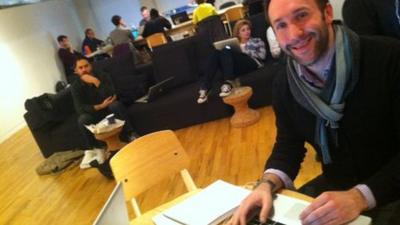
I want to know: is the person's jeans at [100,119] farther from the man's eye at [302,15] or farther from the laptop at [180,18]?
the laptop at [180,18]

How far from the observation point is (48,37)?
8.96m

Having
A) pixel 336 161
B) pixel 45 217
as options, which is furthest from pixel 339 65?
pixel 45 217

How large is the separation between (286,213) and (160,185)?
7.91 feet

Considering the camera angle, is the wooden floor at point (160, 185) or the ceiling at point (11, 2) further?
the ceiling at point (11, 2)

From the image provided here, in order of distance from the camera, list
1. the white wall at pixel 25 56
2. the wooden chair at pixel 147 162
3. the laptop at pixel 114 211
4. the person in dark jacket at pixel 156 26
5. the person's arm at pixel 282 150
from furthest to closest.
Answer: the person in dark jacket at pixel 156 26 → the white wall at pixel 25 56 → the wooden chair at pixel 147 162 → the person's arm at pixel 282 150 → the laptop at pixel 114 211

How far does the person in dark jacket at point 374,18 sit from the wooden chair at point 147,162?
3.32ft

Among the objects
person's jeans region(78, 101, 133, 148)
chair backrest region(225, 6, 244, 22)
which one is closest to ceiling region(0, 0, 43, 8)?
chair backrest region(225, 6, 244, 22)

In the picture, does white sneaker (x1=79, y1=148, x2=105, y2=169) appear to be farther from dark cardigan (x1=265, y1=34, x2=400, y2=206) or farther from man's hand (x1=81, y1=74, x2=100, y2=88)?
→ dark cardigan (x1=265, y1=34, x2=400, y2=206)

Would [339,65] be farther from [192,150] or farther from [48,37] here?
[48,37]

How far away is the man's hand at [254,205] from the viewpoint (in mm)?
1062

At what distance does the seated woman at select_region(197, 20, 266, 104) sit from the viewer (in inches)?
168

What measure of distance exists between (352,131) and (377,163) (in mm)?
152

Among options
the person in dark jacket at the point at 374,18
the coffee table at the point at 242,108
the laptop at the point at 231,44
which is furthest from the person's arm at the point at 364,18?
the laptop at the point at 231,44

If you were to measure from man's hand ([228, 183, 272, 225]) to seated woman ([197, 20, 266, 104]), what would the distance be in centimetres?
304
